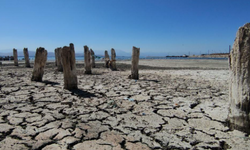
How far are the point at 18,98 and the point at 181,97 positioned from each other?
4.25m

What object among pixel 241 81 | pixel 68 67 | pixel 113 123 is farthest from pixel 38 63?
pixel 241 81

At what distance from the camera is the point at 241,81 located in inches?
92.4

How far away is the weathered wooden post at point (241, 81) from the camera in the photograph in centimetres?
227

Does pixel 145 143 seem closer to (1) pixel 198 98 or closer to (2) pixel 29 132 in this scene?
(2) pixel 29 132

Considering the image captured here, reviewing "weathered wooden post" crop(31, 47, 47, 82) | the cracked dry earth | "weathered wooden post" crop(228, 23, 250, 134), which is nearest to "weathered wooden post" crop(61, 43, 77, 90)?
the cracked dry earth

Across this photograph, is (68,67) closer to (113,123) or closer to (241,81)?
(113,123)

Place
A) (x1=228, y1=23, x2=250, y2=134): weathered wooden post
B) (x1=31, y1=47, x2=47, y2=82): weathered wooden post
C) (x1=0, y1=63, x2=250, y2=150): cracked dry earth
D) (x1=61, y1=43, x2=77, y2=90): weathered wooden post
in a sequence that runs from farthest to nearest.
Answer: (x1=31, y1=47, x2=47, y2=82): weathered wooden post
(x1=61, y1=43, x2=77, y2=90): weathered wooden post
(x1=228, y1=23, x2=250, y2=134): weathered wooden post
(x1=0, y1=63, x2=250, y2=150): cracked dry earth

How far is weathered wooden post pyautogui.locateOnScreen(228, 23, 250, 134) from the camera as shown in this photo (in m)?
2.27

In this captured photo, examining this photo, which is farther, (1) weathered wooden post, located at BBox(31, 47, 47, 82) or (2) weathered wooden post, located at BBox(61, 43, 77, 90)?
(1) weathered wooden post, located at BBox(31, 47, 47, 82)

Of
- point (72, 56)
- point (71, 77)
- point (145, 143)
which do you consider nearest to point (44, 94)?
point (71, 77)

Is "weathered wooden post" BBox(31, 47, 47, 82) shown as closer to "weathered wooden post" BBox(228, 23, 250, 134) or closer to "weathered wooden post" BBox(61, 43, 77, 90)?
"weathered wooden post" BBox(61, 43, 77, 90)

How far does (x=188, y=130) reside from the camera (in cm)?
257

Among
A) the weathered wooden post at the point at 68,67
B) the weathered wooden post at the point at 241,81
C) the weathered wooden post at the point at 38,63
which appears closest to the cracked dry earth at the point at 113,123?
the weathered wooden post at the point at 241,81

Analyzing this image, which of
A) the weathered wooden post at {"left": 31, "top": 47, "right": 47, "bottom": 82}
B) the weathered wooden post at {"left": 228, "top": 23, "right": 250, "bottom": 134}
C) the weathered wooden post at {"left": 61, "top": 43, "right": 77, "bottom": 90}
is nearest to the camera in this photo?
the weathered wooden post at {"left": 228, "top": 23, "right": 250, "bottom": 134}
